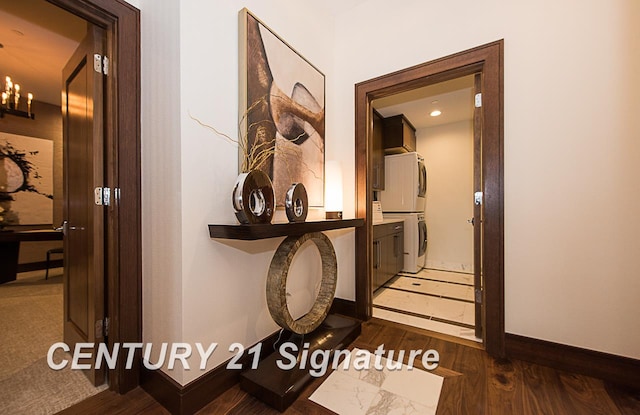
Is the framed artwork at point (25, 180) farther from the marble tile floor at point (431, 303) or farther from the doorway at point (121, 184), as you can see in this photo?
the marble tile floor at point (431, 303)

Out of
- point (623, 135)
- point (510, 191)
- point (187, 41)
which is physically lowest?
point (510, 191)

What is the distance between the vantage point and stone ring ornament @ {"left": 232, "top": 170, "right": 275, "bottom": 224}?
133cm

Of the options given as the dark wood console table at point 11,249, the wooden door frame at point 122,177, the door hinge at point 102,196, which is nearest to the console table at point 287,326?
the wooden door frame at point 122,177

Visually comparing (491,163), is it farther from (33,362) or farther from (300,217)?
(33,362)

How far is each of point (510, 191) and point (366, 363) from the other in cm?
154

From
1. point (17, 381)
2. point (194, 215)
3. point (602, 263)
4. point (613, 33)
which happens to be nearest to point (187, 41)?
point (194, 215)

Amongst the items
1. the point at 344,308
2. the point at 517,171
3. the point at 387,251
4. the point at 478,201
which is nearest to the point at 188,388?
the point at 344,308

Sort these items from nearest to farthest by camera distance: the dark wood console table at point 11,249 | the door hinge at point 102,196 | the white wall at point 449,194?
1. the door hinge at point 102,196
2. the dark wood console table at point 11,249
3. the white wall at point 449,194

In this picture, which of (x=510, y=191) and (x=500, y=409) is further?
(x=510, y=191)

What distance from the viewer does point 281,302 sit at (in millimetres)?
1545

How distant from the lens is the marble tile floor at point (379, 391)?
129 cm

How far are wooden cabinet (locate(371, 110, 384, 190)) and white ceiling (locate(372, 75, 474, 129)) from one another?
17cm

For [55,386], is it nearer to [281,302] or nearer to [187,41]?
[281,302]

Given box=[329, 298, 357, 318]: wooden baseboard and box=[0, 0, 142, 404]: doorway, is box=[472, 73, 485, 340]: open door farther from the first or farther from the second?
box=[0, 0, 142, 404]: doorway
